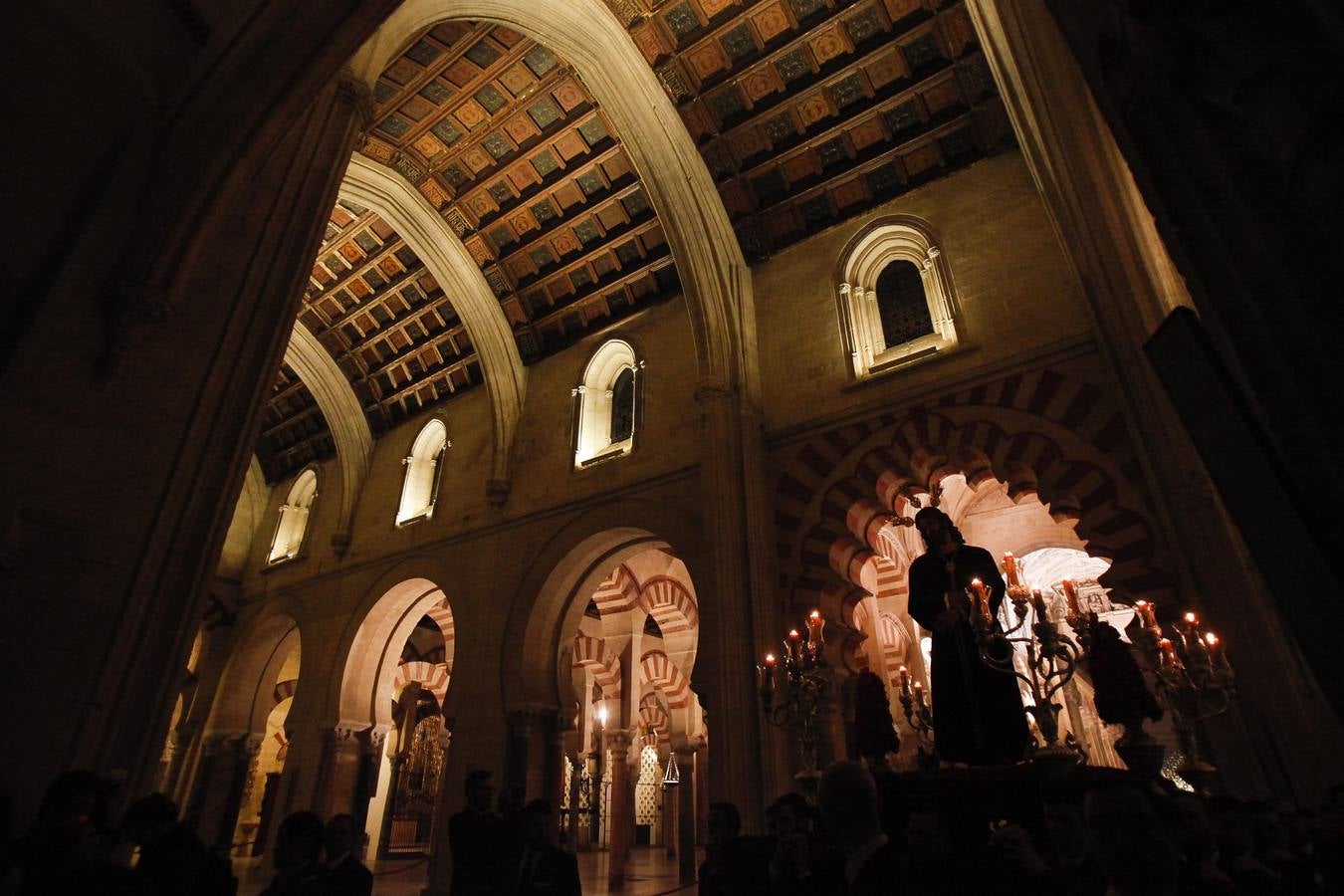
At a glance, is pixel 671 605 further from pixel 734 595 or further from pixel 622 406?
pixel 734 595

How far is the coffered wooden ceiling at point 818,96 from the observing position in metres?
8.07

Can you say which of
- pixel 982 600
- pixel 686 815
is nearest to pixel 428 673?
pixel 686 815

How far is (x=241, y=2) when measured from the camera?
185 inches

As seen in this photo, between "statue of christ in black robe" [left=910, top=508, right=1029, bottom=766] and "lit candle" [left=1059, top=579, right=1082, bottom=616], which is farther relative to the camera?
"lit candle" [left=1059, top=579, right=1082, bottom=616]

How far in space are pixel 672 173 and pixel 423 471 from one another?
23.0 ft

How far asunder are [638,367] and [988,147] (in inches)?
210

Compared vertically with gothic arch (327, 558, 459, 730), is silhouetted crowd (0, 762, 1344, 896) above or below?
below

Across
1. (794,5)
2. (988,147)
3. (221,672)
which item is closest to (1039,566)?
(988,147)

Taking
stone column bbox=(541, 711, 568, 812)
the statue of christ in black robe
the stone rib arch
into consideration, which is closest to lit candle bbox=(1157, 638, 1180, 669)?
the statue of christ in black robe

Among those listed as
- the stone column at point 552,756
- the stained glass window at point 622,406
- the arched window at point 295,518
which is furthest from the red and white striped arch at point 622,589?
the arched window at point 295,518

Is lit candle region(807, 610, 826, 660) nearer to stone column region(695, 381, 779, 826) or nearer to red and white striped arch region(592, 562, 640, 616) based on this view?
stone column region(695, 381, 779, 826)

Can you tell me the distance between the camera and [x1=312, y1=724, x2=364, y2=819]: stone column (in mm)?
10188

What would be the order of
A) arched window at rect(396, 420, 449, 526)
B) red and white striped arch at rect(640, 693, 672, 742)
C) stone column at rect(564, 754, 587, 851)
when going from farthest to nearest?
red and white striped arch at rect(640, 693, 672, 742) < arched window at rect(396, 420, 449, 526) < stone column at rect(564, 754, 587, 851)

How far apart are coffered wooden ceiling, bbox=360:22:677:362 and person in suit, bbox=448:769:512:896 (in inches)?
325
